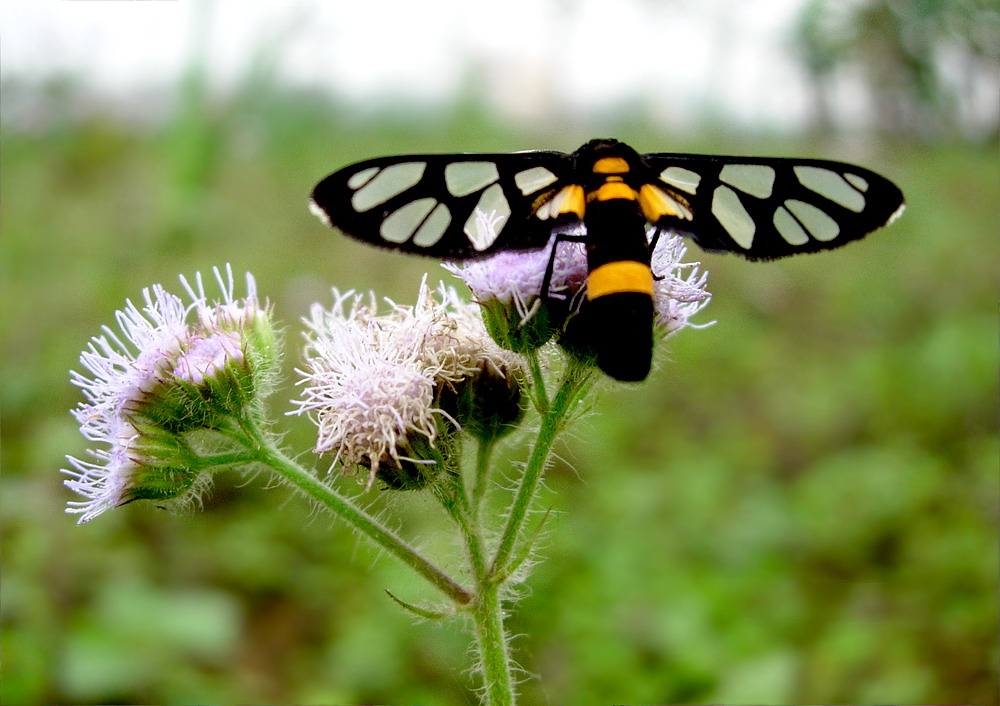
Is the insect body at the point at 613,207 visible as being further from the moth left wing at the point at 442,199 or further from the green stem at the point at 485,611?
the green stem at the point at 485,611

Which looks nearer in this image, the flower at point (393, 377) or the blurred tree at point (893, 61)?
the flower at point (393, 377)

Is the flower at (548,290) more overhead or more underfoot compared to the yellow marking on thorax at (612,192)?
more underfoot

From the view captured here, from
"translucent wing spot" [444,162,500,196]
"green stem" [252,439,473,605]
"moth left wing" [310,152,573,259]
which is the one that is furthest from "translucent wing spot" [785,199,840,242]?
"green stem" [252,439,473,605]

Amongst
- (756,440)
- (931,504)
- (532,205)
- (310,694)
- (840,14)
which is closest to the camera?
(532,205)

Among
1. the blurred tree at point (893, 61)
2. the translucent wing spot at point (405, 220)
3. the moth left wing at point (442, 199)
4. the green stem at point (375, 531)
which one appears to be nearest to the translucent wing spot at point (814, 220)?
the moth left wing at point (442, 199)

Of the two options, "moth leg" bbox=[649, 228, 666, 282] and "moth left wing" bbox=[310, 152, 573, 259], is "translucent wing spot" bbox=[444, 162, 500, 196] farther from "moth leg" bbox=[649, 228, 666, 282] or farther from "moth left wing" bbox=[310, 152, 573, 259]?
"moth leg" bbox=[649, 228, 666, 282]

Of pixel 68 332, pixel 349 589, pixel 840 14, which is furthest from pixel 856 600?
pixel 840 14

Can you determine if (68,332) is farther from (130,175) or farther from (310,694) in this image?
(130,175)

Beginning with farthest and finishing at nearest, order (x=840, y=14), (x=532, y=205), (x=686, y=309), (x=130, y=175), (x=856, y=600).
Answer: (x=130, y=175) → (x=840, y=14) → (x=856, y=600) → (x=686, y=309) → (x=532, y=205)
